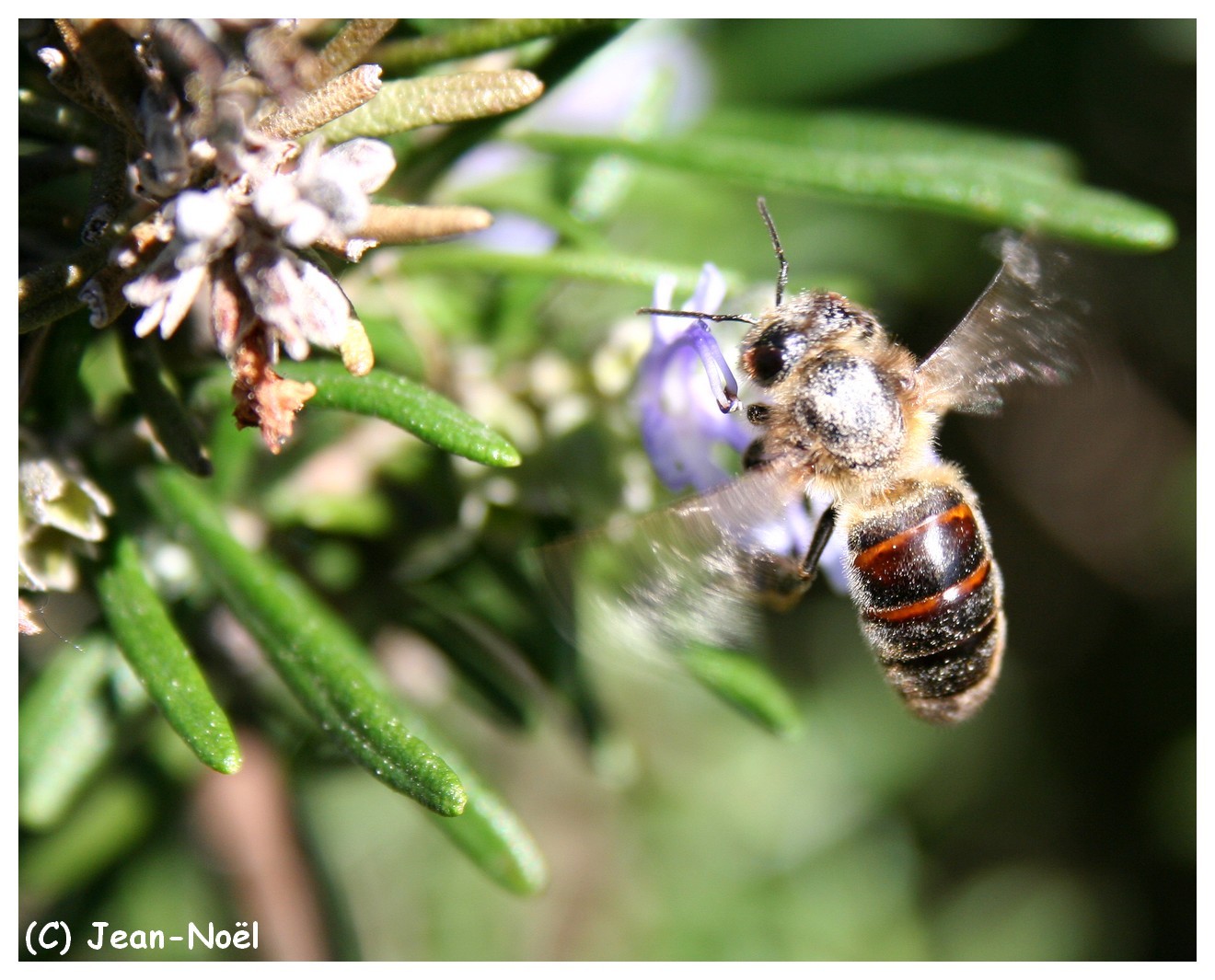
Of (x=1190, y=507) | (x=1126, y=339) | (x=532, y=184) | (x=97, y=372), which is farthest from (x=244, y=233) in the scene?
(x=1190, y=507)

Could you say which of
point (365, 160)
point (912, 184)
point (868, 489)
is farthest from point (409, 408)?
point (912, 184)

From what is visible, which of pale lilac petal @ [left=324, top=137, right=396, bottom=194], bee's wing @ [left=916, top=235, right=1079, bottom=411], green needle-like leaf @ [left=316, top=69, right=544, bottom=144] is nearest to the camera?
pale lilac petal @ [left=324, top=137, right=396, bottom=194]

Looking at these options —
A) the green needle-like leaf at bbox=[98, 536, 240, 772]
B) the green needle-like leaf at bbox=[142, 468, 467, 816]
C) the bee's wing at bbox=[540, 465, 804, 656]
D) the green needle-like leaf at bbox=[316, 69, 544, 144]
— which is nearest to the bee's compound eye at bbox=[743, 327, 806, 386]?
the bee's wing at bbox=[540, 465, 804, 656]

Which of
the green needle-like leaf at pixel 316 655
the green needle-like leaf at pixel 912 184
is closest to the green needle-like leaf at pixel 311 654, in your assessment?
the green needle-like leaf at pixel 316 655

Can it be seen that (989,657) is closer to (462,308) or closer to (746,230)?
(462,308)

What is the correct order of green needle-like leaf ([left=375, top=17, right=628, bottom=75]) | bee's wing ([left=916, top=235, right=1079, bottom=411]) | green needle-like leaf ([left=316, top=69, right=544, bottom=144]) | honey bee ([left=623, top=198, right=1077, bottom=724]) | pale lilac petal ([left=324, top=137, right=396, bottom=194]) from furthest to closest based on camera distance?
bee's wing ([left=916, top=235, right=1079, bottom=411]), honey bee ([left=623, top=198, right=1077, bottom=724]), green needle-like leaf ([left=375, top=17, right=628, bottom=75]), green needle-like leaf ([left=316, top=69, right=544, bottom=144]), pale lilac petal ([left=324, top=137, right=396, bottom=194])

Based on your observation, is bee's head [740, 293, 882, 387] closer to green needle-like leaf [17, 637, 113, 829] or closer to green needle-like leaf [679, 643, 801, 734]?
green needle-like leaf [679, 643, 801, 734]

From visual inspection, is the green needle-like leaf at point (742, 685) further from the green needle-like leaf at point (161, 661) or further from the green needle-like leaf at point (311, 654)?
the green needle-like leaf at point (161, 661)

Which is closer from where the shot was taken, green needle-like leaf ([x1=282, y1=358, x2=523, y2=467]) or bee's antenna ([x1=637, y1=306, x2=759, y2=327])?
green needle-like leaf ([x1=282, y1=358, x2=523, y2=467])
